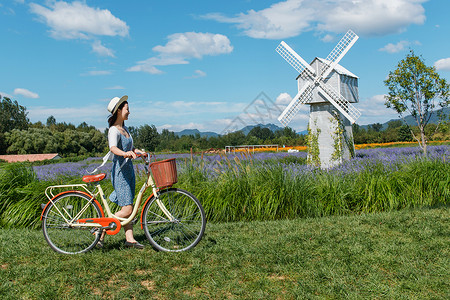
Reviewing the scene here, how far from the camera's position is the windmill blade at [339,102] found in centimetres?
1478

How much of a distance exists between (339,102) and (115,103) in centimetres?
1202

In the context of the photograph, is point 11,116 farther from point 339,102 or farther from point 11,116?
point 339,102

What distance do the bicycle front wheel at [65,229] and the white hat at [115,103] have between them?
3.81 ft

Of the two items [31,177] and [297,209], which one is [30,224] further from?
[297,209]

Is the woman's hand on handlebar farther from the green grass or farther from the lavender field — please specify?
the lavender field

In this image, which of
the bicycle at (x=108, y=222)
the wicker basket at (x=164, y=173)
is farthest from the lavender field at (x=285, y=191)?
the wicker basket at (x=164, y=173)

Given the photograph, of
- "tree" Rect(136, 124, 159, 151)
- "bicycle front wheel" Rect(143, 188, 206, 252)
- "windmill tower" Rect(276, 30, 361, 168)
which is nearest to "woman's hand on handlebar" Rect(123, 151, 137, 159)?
"bicycle front wheel" Rect(143, 188, 206, 252)

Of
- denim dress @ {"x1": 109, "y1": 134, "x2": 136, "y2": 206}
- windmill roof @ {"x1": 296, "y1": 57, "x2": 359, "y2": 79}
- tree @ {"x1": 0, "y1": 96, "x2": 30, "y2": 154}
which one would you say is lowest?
denim dress @ {"x1": 109, "y1": 134, "x2": 136, "y2": 206}

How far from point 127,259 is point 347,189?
449cm

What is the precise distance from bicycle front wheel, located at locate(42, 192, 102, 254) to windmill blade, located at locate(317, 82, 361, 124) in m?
12.0

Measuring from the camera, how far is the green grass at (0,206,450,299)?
3.28 metres

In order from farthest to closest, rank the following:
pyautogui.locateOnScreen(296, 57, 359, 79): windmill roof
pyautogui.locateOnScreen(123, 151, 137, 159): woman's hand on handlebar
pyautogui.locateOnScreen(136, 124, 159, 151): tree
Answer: pyautogui.locateOnScreen(136, 124, 159, 151): tree
pyautogui.locateOnScreen(296, 57, 359, 79): windmill roof
pyautogui.locateOnScreen(123, 151, 137, 159): woman's hand on handlebar

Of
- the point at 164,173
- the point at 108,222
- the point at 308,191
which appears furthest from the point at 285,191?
the point at 108,222

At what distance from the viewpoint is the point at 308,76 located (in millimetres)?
15828
